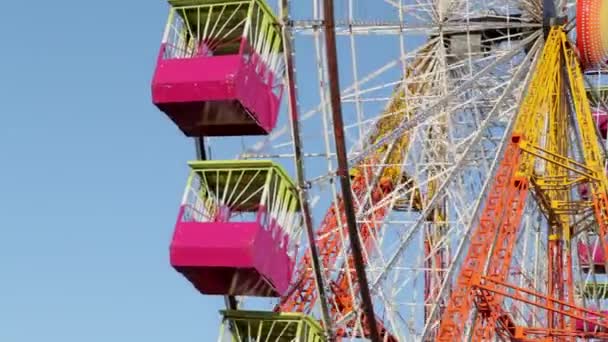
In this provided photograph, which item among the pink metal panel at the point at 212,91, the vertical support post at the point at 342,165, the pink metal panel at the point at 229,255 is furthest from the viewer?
the pink metal panel at the point at 212,91

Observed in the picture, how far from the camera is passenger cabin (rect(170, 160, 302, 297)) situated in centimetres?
2719

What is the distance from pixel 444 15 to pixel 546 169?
4226mm

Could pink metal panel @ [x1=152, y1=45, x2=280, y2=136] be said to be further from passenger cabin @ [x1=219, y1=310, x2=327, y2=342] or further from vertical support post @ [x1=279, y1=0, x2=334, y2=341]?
passenger cabin @ [x1=219, y1=310, x2=327, y2=342]

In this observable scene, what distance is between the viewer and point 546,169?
34.8 metres

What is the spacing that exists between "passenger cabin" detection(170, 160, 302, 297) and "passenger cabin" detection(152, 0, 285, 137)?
90 centimetres

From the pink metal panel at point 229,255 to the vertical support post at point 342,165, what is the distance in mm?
1354

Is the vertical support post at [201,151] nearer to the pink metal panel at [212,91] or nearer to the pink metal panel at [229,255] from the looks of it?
the pink metal panel at [212,91]

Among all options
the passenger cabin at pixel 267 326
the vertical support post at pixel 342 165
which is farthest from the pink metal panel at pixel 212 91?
the passenger cabin at pixel 267 326

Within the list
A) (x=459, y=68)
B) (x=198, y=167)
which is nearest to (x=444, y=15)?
(x=459, y=68)

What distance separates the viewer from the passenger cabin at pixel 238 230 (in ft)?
89.2

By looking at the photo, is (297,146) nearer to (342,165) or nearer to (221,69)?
(342,165)

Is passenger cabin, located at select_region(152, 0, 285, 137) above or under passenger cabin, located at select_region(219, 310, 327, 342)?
above

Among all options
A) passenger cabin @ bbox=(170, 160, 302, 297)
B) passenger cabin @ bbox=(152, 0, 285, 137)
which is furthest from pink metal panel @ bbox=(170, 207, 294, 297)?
passenger cabin @ bbox=(152, 0, 285, 137)

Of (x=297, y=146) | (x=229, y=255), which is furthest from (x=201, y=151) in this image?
(x=229, y=255)
